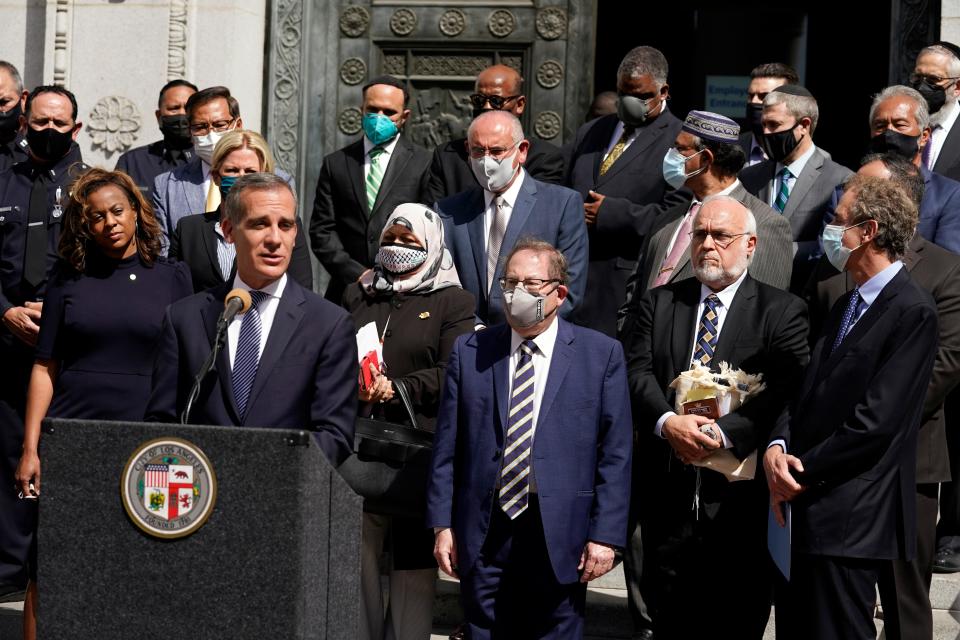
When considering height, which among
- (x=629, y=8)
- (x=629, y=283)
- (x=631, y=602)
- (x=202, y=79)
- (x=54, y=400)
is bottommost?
(x=631, y=602)

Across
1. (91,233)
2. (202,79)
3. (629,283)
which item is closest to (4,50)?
(202,79)

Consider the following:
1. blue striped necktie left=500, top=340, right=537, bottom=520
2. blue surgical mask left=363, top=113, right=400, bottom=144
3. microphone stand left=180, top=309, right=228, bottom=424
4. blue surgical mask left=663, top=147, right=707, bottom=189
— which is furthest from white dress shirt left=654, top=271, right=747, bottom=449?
blue surgical mask left=363, top=113, right=400, bottom=144

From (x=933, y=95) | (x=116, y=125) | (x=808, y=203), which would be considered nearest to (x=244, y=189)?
(x=808, y=203)

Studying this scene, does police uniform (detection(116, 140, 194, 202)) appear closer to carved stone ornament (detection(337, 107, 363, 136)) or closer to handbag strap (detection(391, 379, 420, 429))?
carved stone ornament (detection(337, 107, 363, 136))

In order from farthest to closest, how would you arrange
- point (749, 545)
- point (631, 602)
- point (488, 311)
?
point (488, 311)
point (631, 602)
point (749, 545)

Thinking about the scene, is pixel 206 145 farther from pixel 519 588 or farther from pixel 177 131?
pixel 519 588

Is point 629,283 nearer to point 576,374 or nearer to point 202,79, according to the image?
point 576,374

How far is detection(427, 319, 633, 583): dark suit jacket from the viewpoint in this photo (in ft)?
17.9

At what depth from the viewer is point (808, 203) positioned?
7.15 m

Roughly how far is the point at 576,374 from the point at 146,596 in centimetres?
207

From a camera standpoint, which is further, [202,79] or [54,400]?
[202,79]

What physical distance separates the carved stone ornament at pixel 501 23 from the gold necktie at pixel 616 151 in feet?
7.98

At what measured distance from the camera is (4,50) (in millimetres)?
10047

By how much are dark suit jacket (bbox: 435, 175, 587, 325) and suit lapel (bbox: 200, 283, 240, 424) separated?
87.0 inches
